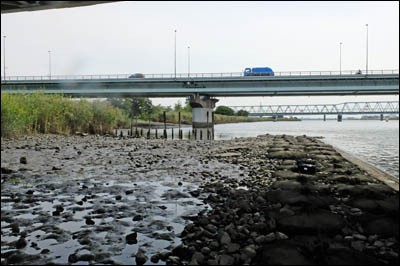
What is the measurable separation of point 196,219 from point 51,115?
24.7m

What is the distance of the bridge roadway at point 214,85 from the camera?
51688 mm

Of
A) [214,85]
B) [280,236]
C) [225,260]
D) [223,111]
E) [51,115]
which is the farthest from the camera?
[223,111]

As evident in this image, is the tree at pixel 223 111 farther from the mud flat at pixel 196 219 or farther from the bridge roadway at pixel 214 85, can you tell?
the mud flat at pixel 196 219

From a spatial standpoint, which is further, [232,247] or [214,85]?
[214,85]

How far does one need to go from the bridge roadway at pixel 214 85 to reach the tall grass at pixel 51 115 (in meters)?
14.8

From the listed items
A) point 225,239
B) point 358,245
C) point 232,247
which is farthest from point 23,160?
point 358,245

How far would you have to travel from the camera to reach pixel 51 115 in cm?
2898

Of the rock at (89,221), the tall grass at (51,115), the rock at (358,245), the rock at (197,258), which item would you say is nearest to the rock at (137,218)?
the rock at (89,221)

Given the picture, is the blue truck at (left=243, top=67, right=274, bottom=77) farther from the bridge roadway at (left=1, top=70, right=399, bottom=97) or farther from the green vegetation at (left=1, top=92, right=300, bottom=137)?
the green vegetation at (left=1, top=92, right=300, bottom=137)

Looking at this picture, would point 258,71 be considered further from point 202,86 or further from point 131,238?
point 131,238

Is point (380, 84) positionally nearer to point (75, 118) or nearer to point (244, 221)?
point (75, 118)

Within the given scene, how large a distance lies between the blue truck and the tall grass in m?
23.2

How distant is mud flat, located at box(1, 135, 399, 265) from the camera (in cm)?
514

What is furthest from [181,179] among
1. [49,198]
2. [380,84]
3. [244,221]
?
[380,84]
